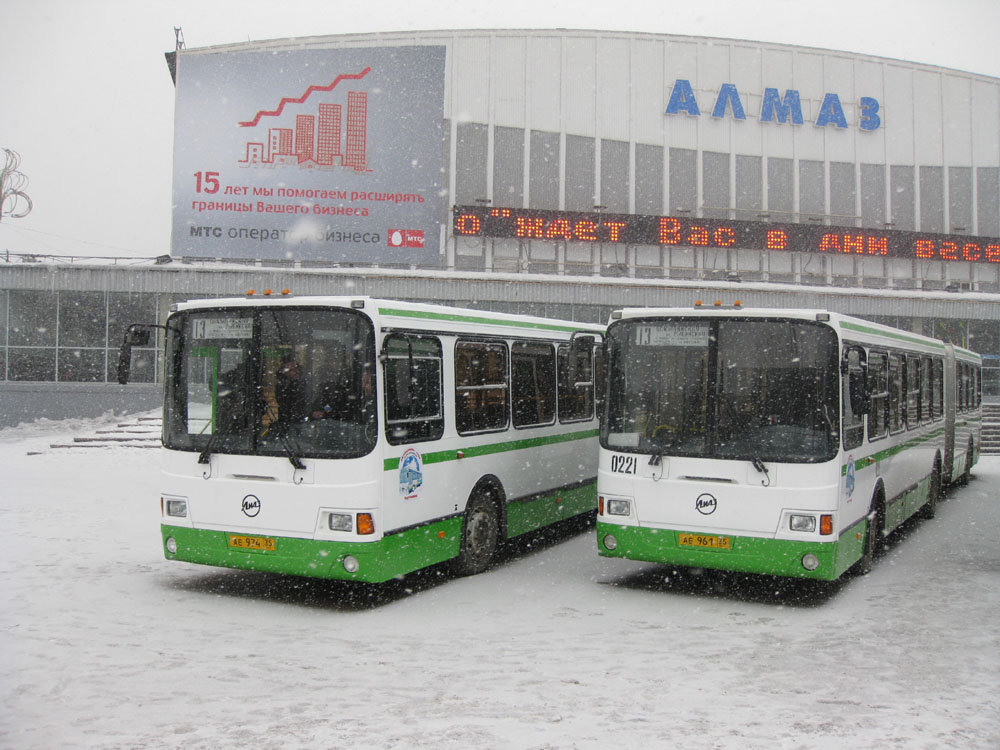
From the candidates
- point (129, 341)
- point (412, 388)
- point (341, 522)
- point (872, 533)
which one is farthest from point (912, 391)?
point (129, 341)

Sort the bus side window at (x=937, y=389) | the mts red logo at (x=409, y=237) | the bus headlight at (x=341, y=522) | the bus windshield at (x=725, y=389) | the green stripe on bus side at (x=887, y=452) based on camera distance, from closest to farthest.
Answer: the bus headlight at (x=341, y=522) < the bus windshield at (x=725, y=389) < the green stripe on bus side at (x=887, y=452) < the bus side window at (x=937, y=389) < the mts red logo at (x=409, y=237)

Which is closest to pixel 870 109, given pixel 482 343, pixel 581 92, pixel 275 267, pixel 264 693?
pixel 581 92

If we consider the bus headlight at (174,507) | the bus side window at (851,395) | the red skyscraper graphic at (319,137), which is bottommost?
the bus headlight at (174,507)

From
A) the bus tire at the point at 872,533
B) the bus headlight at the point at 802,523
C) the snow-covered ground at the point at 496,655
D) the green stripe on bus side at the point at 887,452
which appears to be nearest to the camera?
the snow-covered ground at the point at 496,655

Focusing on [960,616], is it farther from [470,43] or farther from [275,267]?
[470,43]

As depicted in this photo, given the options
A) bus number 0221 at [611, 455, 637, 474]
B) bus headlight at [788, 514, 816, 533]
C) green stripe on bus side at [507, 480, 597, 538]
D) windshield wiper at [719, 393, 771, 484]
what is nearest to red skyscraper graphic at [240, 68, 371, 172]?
green stripe on bus side at [507, 480, 597, 538]

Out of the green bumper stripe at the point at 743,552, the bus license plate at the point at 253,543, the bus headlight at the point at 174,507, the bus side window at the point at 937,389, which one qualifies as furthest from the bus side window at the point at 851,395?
the bus headlight at the point at 174,507

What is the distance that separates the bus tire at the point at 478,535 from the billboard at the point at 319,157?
2185 cm

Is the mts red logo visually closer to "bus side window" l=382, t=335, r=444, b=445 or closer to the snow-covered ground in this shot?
the snow-covered ground

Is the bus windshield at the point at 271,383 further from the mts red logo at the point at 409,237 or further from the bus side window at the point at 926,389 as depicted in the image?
the mts red logo at the point at 409,237

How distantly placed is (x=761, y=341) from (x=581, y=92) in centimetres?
2838

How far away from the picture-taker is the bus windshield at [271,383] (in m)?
8.38

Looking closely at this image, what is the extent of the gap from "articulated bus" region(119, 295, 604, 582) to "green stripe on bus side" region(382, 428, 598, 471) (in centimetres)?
3

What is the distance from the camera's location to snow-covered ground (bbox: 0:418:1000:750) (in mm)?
5512
